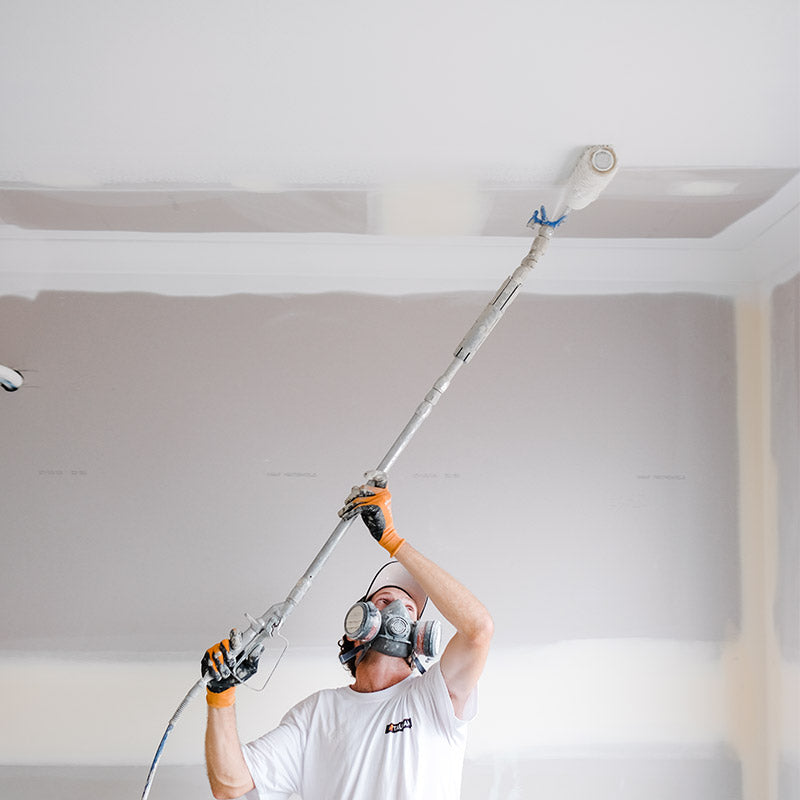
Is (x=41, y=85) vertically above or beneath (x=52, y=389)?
above

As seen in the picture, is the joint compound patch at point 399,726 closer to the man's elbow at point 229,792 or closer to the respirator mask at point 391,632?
the respirator mask at point 391,632

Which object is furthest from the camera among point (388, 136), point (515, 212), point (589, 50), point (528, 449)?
point (528, 449)

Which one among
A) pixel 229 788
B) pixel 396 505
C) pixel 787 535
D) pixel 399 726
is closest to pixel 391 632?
pixel 399 726

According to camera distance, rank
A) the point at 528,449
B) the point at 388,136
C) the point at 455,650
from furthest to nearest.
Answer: the point at 528,449 → the point at 388,136 → the point at 455,650

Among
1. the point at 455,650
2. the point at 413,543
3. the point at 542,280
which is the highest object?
the point at 542,280

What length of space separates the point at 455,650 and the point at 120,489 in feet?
4.47

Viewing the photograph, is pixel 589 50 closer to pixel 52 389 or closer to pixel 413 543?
pixel 413 543

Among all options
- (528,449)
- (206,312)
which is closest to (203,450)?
(206,312)

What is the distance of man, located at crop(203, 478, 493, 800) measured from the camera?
204 centimetres

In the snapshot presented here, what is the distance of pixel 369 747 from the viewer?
2.10 meters

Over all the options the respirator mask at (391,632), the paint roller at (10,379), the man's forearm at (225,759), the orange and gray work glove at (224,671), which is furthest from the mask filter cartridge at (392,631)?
the paint roller at (10,379)

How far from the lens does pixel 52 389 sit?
2904 mm

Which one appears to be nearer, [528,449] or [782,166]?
[782,166]

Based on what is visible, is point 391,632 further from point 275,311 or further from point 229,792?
point 275,311
